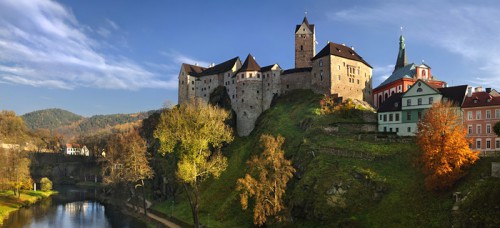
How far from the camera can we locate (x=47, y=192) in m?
118

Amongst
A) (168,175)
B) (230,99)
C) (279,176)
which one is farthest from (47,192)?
(279,176)

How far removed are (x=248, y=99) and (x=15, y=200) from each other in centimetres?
5866

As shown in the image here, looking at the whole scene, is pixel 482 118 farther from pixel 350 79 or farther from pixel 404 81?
pixel 350 79

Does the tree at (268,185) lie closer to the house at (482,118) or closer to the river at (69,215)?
the house at (482,118)

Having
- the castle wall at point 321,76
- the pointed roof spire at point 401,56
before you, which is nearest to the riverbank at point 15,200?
the castle wall at point 321,76

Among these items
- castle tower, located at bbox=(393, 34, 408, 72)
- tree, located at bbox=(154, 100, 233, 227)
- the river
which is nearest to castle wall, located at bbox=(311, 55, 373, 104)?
castle tower, located at bbox=(393, 34, 408, 72)

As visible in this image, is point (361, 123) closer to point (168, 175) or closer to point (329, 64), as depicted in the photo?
point (329, 64)

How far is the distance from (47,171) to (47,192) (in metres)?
54.4

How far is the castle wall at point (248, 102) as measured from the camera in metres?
96.8

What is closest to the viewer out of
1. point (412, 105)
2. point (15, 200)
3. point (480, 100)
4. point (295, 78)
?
point (480, 100)

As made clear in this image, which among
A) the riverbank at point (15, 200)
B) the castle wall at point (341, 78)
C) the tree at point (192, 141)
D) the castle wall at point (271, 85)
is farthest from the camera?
the castle wall at point (271, 85)

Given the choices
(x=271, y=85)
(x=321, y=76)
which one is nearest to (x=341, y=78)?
Result: (x=321, y=76)

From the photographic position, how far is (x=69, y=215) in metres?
84.2

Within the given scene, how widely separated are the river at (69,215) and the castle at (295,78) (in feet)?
113
